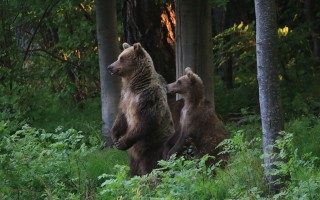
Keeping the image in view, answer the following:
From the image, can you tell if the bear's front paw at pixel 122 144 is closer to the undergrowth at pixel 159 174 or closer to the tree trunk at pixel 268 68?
the undergrowth at pixel 159 174

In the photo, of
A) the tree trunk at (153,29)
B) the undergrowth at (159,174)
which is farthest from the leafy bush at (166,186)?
the tree trunk at (153,29)

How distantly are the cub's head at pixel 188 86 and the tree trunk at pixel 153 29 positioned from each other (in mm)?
2864

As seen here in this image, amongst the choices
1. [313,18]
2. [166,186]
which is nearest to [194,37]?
[166,186]

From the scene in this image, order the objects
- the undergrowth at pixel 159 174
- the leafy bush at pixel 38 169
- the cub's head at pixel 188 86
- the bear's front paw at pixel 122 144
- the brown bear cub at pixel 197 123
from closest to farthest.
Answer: the undergrowth at pixel 159 174 → the leafy bush at pixel 38 169 → the brown bear cub at pixel 197 123 → the bear's front paw at pixel 122 144 → the cub's head at pixel 188 86

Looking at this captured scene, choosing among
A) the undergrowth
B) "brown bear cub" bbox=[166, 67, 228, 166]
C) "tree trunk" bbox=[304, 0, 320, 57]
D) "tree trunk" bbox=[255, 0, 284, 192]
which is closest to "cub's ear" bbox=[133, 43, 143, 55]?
"brown bear cub" bbox=[166, 67, 228, 166]

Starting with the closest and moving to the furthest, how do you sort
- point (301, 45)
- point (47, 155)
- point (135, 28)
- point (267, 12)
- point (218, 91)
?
1. point (267, 12)
2. point (47, 155)
3. point (135, 28)
4. point (301, 45)
5. point (218, 91)

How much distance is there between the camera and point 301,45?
42.8 feet

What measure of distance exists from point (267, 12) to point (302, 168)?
1.45m

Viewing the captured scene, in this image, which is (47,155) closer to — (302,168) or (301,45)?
(302,168)

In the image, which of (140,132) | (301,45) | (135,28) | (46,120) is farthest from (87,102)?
(140,132)

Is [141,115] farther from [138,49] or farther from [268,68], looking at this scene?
[268,68]

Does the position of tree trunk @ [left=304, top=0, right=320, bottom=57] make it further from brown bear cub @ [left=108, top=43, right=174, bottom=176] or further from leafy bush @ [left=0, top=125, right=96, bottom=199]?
leafy bush @ [left=0, top=125, right=96, bottom=199]

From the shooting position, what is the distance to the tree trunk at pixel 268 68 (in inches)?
247

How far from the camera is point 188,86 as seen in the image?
942cm
